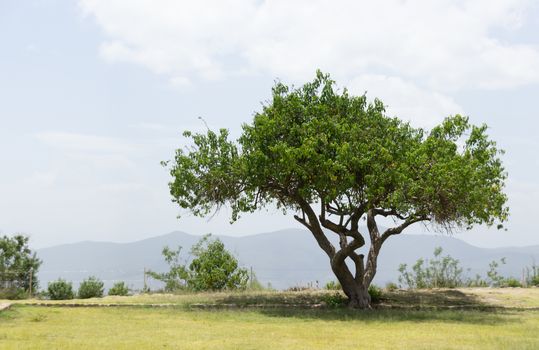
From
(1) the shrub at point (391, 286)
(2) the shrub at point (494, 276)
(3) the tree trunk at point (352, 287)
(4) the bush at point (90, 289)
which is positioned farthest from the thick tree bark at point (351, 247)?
(4) the bush at point (90, 289)

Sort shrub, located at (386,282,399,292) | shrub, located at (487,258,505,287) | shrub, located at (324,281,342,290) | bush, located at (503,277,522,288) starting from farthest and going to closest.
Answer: shrub, located at (487,258,505,287) → bush, located at (503,277,522,288) → shrub, located at (324,281,342,290) → shrub, located at (386,282,399,292)

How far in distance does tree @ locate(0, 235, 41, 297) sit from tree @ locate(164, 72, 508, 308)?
16694 millimetres

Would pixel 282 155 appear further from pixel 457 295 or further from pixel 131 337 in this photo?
pixel 457 295

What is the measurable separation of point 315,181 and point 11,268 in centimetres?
2394

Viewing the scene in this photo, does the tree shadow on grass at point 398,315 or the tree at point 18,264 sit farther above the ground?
the tree at point 18,264

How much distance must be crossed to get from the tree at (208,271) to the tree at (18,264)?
8.64m

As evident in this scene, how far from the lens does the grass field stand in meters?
18.3

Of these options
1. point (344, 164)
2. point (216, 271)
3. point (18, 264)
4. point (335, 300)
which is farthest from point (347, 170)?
point (18, 264)

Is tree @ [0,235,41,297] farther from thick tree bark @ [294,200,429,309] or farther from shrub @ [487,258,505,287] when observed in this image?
shrub @ [487,258,505,287]

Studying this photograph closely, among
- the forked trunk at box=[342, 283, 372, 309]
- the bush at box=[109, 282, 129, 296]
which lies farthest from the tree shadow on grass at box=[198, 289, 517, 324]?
the bush at box=[109, 282, 129, 296]

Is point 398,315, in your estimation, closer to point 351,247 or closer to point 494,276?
point 351,247

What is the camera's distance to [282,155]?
25391 millimetres

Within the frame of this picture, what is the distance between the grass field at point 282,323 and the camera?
60.2 ft

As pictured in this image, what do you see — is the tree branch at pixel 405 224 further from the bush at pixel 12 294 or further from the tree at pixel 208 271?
the bush at pixel 12 294
